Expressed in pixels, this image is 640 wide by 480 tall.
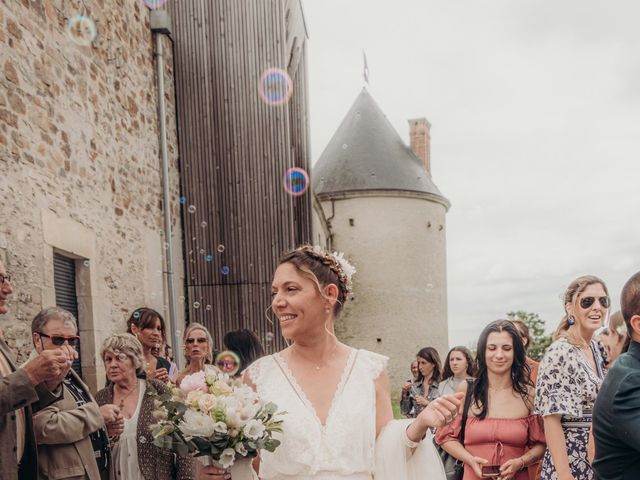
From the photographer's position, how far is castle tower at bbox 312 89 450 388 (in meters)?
24.6

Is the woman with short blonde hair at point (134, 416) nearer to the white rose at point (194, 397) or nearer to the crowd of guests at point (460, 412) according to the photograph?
the crowd of guests at point (460, 412)

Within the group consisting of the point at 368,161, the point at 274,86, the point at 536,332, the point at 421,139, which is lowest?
the point at 536,332

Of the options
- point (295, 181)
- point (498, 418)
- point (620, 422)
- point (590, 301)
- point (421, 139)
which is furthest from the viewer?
point (421, 139)

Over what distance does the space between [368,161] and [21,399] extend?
2388 centimetres

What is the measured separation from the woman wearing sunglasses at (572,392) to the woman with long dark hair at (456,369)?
2500 mm

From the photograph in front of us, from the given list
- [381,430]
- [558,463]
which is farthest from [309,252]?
[558,463]

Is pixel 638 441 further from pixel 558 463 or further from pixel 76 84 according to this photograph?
pixel 76 84

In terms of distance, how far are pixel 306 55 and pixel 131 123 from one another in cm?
579

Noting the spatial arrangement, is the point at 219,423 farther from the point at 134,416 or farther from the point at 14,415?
the point at 134,416

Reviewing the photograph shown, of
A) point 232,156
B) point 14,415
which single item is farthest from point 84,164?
point 14,415

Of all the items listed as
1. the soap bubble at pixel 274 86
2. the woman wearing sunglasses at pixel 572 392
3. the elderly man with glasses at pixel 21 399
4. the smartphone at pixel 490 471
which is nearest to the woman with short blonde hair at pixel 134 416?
the elderly man with glasses at pixel 21 399

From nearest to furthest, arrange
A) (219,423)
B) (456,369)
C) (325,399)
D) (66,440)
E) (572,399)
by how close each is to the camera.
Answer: (219,423) < (325,399) < (66,440) < (572,399) < (456,369)

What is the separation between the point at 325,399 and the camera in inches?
112

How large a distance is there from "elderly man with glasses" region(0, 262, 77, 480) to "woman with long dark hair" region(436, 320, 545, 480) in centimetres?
241
